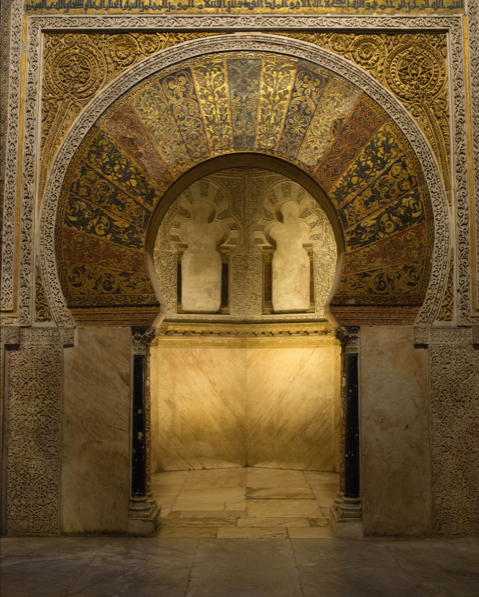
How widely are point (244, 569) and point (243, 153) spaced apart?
2957mm

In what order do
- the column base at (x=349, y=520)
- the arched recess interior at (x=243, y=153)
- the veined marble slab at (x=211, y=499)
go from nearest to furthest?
the column base at (x=349, y=520)
the arched recess interior at (x=243, y=153)
the veined marble slab at (x=211, y=499)

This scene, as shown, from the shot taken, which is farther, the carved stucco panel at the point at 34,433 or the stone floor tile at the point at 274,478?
the stone floor tile at the point at 274,478

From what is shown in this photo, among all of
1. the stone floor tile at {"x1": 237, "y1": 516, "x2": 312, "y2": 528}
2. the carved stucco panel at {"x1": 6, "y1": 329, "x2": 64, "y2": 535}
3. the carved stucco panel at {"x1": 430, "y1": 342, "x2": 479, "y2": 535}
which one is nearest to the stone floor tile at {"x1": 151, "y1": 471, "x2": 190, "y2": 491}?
the stone floor tile at {"x1": 237, "y1": 516, "x2": 312, "y2": 528}

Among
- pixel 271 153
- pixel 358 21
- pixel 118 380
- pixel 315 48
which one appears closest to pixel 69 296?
pixel 118 380

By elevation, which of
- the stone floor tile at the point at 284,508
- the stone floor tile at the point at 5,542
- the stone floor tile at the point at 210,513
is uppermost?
the stone floor tile at the point at 5,542

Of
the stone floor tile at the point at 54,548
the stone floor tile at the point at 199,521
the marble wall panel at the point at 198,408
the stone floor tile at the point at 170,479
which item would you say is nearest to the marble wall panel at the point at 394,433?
the stone floor tile at the point at 199,521

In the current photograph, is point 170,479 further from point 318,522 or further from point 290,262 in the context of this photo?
point 290,262

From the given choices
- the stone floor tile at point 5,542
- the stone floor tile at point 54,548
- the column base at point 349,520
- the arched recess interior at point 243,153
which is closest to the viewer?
the stone floor tile at point 54,548

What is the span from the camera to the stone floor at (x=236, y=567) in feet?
11.5

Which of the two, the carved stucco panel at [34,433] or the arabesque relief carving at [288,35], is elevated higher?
the arabesque relief carving at [288,35]

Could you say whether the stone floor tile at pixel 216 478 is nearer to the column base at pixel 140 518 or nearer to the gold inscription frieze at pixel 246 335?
the gold inscription frieze at pixel 246 335

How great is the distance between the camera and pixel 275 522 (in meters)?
4.93

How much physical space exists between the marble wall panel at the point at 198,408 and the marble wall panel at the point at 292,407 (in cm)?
18

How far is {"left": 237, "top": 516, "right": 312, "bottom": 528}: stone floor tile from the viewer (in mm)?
4844
